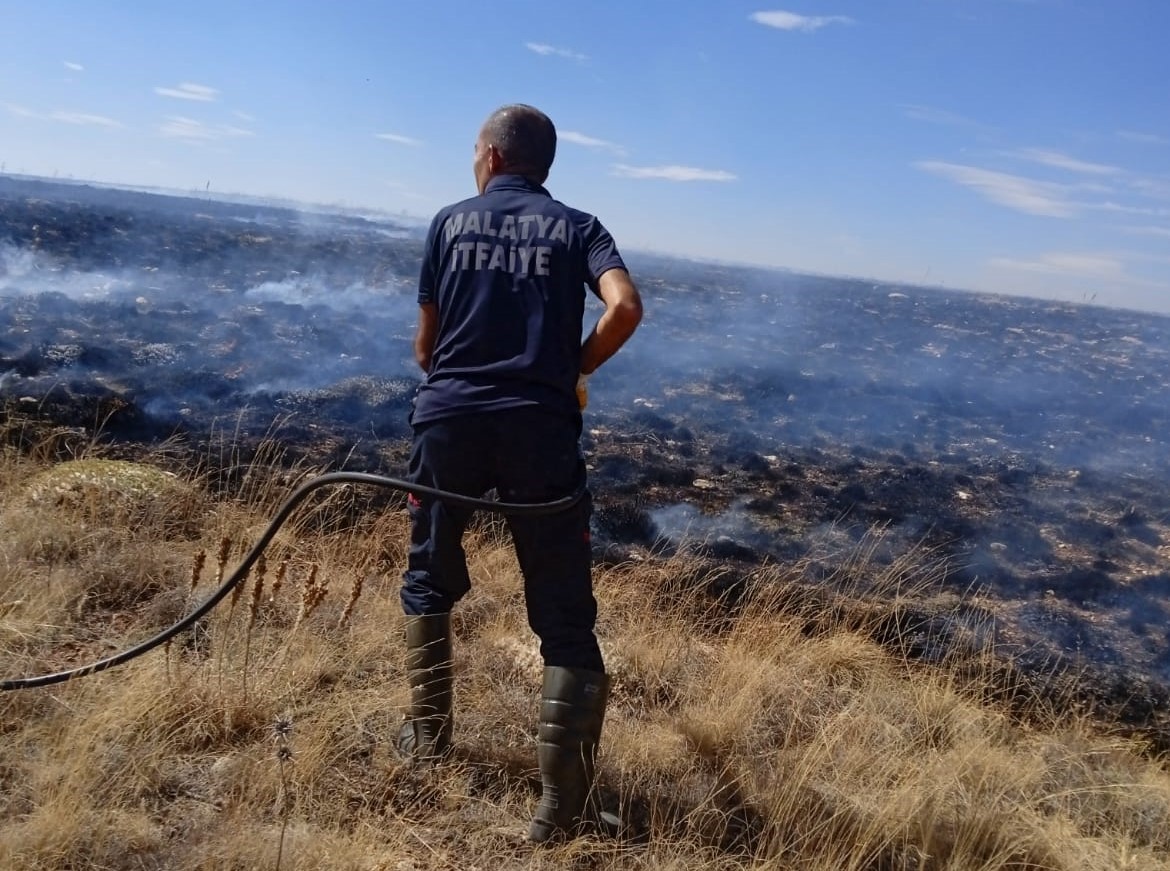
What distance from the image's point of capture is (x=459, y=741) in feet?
8.73

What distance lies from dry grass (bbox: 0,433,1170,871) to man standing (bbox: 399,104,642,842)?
377 millimetres

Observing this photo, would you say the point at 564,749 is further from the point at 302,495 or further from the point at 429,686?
the point at 302,495

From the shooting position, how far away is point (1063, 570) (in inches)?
265

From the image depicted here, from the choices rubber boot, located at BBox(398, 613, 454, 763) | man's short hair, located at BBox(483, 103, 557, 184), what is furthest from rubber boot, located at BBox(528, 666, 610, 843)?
man's short hair, located at BBox(483, 103, 557, 184)

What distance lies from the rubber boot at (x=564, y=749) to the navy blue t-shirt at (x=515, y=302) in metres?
0.72

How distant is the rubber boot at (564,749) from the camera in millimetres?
2244

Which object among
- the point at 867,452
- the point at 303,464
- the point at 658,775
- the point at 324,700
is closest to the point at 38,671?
the point at 324,700

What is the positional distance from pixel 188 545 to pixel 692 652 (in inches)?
93.2

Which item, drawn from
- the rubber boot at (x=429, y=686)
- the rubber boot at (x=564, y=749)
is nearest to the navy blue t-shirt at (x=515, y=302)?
the rubber boot at (x=429, y=686)

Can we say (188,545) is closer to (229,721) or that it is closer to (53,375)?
(229,721)

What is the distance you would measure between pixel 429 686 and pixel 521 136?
1.58 m

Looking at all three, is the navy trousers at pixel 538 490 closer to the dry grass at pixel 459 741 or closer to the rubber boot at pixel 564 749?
the rubber boot at pixel 564 749

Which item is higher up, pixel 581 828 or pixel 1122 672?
pixel 581 828

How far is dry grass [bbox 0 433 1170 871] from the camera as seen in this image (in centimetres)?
214
